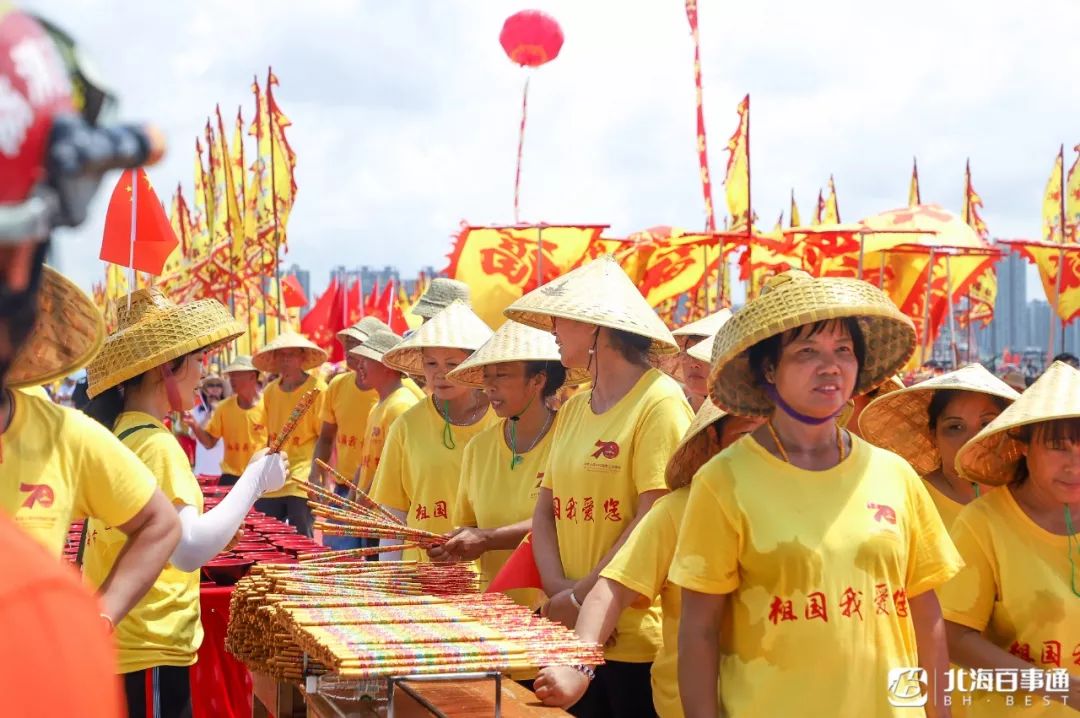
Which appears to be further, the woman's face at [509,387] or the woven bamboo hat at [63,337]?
the woman's face at [509,387]

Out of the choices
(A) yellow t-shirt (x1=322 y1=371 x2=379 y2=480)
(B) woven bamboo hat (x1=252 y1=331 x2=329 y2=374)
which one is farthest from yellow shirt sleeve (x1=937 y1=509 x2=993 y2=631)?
(B) woven bamboo hat (x1=252 y1=331 x2=329 y2=374)

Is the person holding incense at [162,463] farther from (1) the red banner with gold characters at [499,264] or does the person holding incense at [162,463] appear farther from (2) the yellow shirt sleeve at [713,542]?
(1) the red banner with gold characters at [499,264]

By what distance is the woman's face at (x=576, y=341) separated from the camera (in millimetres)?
3650

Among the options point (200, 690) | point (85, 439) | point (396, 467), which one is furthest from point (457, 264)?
point (85, 439)

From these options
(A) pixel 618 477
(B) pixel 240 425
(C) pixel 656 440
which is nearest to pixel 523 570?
(A) pixel 618 477

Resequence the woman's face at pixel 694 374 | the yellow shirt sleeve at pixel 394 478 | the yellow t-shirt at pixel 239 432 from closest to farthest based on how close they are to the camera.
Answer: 1. the yellow shirt sleeve at pixel 394 478
2. the woman's face at pixel 694 374
3. the yellow t-shirt at pixel 239 432

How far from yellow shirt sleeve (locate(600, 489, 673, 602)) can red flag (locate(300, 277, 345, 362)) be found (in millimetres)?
10878

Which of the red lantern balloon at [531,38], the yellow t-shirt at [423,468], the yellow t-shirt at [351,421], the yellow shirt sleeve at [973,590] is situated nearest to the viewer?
the yellow shirt sleeve at [973,590]

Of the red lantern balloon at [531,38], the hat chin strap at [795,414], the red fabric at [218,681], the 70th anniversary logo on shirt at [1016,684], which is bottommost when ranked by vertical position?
the red fabric at [218,681]

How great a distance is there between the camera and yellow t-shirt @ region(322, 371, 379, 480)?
791 centimetres

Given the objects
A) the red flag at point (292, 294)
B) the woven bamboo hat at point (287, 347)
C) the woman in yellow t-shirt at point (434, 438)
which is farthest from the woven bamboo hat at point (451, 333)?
the red flag at point (292, 294)

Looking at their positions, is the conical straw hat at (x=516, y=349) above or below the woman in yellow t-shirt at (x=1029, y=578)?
above

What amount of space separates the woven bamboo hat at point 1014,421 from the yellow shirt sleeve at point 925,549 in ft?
1.84

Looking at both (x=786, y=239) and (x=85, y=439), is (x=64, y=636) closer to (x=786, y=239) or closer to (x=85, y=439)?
(x=85, y=439)
